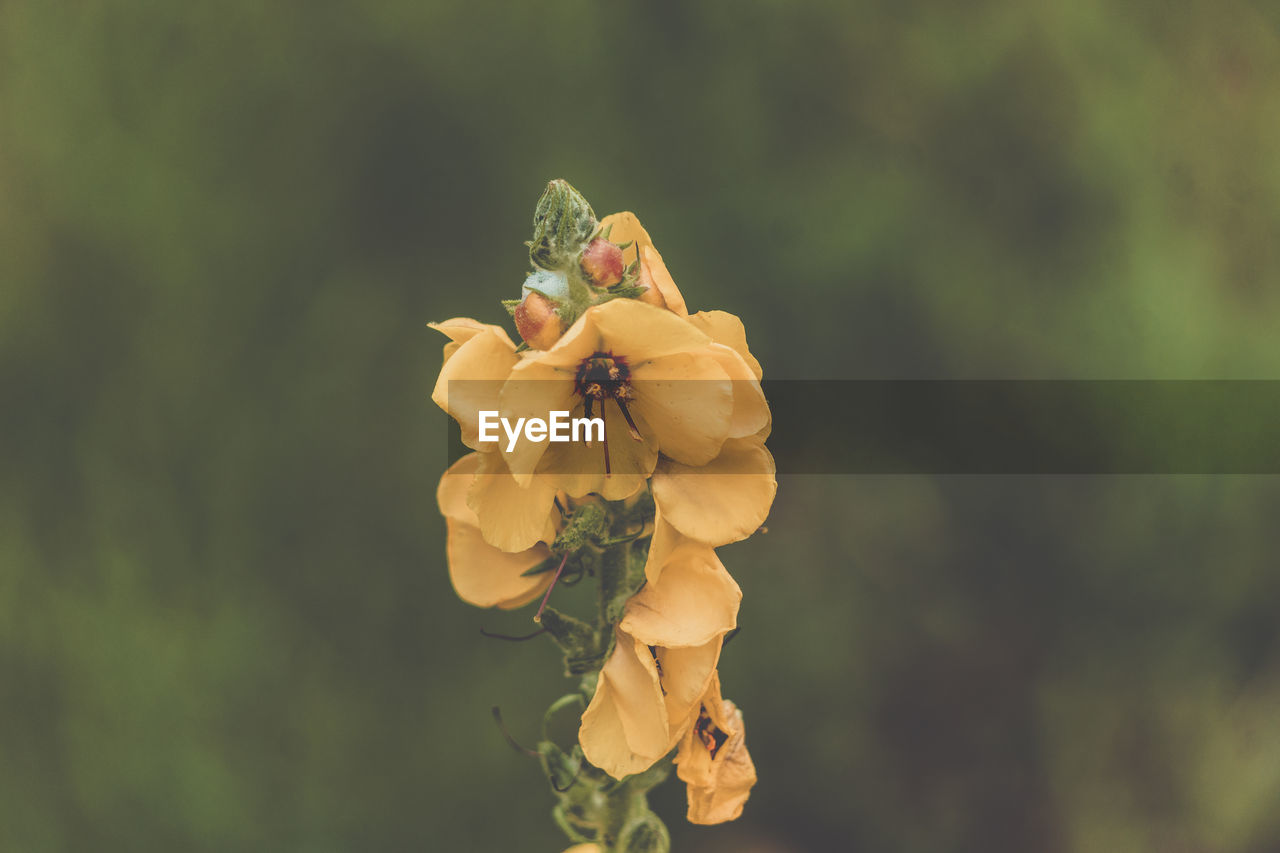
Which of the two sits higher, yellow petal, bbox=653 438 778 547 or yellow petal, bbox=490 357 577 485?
yellow petal, bbox=490 357 577 485

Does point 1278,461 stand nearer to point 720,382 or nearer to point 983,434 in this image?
point 983,434

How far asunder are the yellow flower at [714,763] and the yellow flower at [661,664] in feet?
0.24

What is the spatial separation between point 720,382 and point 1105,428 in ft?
4.16

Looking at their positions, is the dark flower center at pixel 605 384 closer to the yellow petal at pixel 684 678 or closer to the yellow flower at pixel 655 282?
the yellow flower at pixel 655 282

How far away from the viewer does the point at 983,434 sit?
171cm

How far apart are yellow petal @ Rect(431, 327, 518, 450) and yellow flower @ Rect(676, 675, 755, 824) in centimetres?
32

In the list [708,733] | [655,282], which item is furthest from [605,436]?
[708,733]

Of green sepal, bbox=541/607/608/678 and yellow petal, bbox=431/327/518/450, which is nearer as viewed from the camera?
yellow petal, bbox=431/327/518/450

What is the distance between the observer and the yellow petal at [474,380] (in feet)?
2.34

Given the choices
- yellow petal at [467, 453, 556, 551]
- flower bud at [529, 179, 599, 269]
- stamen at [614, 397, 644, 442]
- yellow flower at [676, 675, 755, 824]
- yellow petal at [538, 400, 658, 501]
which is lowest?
yellow flower at [676, 675, 755, 824]

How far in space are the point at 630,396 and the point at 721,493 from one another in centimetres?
11

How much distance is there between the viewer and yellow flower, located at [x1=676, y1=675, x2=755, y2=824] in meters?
0.85

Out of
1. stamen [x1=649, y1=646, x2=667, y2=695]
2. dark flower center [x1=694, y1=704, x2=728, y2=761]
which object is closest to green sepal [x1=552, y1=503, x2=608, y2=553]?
stamen [x1=649, y1=646, x2=667, y2=695]

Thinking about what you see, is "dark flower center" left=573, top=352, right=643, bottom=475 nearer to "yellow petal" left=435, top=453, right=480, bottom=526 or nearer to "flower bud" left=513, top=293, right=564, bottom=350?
"flower bud" left=513, top=293, right=564, bottom=350
